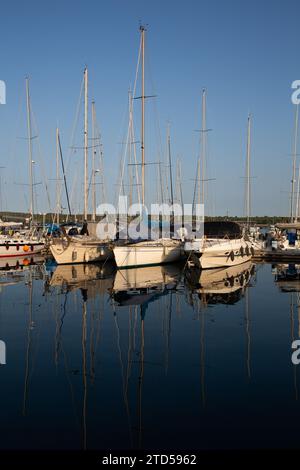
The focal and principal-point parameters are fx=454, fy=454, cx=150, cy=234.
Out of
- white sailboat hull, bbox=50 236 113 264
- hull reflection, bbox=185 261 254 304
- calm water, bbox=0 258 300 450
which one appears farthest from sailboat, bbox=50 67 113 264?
calm water, bbox=0 258 300 450

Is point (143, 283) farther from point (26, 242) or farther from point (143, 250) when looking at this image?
point (26, 242)

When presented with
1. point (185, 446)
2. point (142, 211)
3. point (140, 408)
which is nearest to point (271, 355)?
point (140, 408)

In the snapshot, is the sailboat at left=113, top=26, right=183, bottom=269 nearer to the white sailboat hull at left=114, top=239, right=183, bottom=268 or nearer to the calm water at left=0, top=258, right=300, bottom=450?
the white sailboat hull at left=114, top=239, right=183, bottom=268

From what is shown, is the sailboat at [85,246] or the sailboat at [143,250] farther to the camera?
the sailboat at [85,246]

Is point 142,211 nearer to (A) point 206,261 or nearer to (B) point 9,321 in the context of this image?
(A) point 206,261

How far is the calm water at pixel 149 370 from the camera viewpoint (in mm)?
8078

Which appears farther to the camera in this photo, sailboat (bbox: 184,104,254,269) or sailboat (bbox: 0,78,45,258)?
sailboat (bbox: 0,78,45,258)

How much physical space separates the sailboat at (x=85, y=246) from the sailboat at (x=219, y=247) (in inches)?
293

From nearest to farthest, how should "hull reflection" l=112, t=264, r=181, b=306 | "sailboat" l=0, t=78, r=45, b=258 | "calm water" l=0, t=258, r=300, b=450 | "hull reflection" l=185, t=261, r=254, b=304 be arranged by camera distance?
"calm water" l=0, t=258, r=300, b=450 → "hull reflection" l=112, t=264, r=181, b=306 → "hull reflection" l=185, t=261, r=254, b=304 → "sailboat" l=0, t=78, r=45, b=258

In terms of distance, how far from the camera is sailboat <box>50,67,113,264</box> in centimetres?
3606

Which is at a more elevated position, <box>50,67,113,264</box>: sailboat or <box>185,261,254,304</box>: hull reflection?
<box>50,67,113,264</box>: sailboat

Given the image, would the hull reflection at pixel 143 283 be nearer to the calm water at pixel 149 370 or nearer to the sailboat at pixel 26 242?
the calm water at pixel 149 370

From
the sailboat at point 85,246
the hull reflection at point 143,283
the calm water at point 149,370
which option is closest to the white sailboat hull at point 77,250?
the sailboat at point 85,246

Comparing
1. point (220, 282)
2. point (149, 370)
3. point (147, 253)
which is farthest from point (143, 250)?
point (149, 370)
